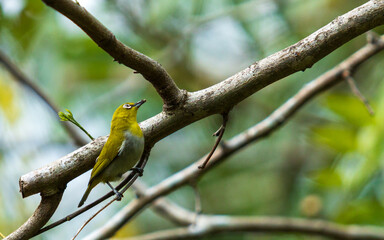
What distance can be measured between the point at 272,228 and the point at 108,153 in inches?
104

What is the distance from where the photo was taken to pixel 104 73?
654 centimetres

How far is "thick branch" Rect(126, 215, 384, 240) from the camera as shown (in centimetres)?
417

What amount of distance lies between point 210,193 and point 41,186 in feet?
16.6

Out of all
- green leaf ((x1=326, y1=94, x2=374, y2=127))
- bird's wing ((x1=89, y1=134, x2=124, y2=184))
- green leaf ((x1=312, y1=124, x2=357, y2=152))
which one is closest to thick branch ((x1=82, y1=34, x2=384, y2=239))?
green leaf ((x1=326, y1=94, x2=374, y2=127))

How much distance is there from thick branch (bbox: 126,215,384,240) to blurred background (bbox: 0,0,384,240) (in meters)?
0.67

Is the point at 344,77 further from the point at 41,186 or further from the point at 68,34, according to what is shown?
the point at 68,34

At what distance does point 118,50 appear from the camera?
1.67 meters

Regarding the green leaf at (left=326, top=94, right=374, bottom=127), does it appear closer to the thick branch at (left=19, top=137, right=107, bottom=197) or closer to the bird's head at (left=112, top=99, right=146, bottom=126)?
the bird's head at (left=112, top=99, right=146, bottom=126)

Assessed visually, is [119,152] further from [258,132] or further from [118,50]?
[258,132]

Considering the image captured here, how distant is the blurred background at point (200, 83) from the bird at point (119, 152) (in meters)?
2.93

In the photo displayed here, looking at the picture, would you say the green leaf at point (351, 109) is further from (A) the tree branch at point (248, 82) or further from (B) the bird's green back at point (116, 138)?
(B) the bird's green back at point (116, 138)

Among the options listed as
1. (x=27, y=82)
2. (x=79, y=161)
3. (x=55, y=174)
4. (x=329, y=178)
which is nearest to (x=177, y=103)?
(x=79, y=161)

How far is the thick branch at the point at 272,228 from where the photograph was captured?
417 centimetres

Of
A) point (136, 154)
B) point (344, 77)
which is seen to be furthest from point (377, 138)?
point (136, 154)
